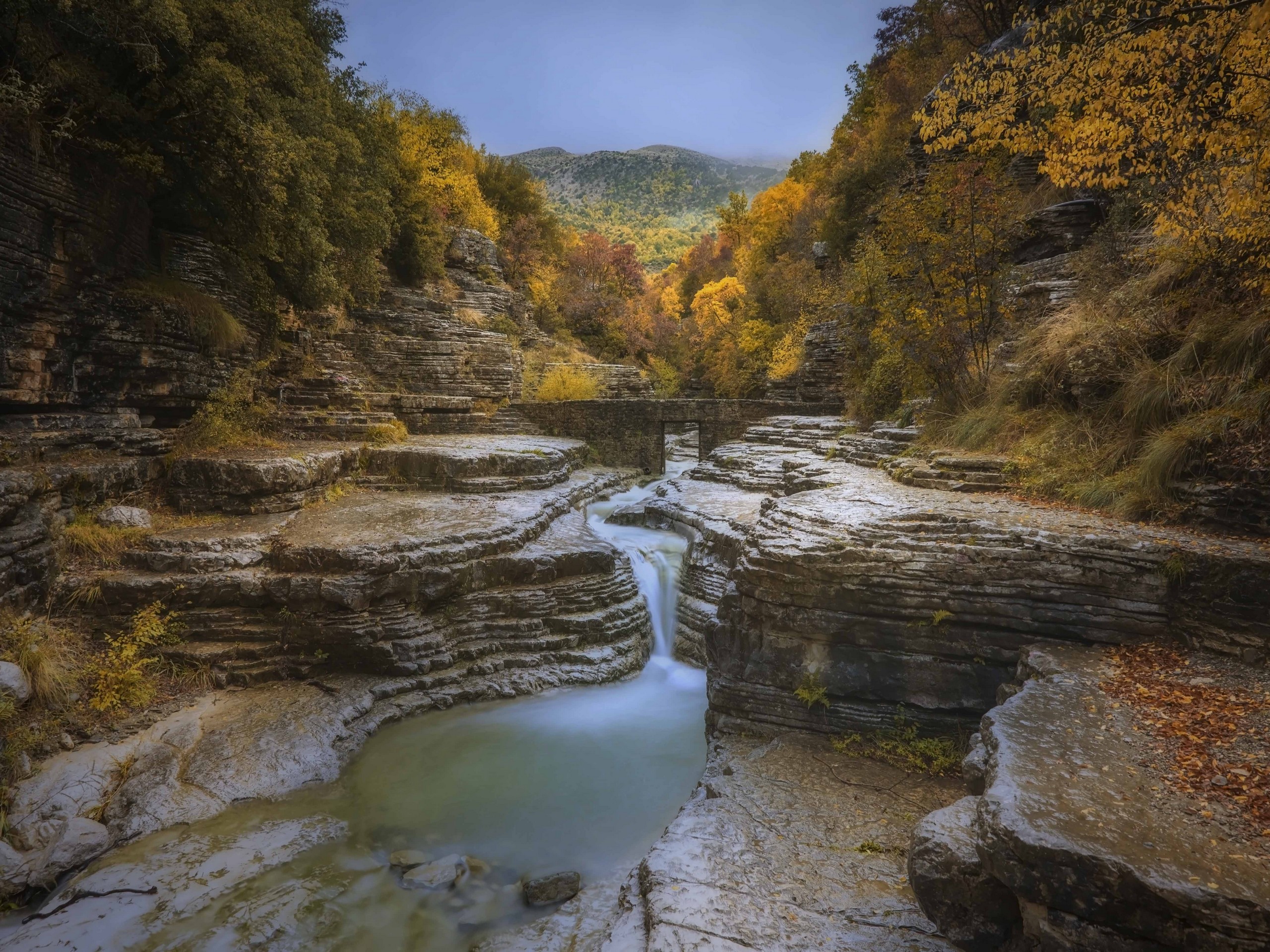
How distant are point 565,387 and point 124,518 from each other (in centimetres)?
1298

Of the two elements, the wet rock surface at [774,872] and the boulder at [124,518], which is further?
the boulder at [124,518]

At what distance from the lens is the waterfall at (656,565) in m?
9.77

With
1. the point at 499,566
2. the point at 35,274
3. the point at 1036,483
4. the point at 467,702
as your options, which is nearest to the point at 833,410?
the point at 1036,483

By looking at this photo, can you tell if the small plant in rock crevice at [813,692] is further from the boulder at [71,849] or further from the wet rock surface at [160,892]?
the boulder at [71,849]

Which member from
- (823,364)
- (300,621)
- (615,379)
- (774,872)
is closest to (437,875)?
(774,872)

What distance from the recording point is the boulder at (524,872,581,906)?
196 inches

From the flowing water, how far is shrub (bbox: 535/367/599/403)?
12511 mm

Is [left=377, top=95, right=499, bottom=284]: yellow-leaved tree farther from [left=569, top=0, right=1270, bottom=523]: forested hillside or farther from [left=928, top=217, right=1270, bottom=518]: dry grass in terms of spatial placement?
[left=928, top=217, right=1270, bottom=518]: dry grass

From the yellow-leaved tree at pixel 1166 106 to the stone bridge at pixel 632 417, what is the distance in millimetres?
12631

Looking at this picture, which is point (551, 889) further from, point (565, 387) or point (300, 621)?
point (565, 387)

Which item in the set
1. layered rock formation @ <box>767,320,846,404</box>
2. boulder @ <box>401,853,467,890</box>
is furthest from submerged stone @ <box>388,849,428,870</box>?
layered rock formation @ <box>767,320,846,404</box>

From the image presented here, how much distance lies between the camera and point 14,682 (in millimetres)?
5801

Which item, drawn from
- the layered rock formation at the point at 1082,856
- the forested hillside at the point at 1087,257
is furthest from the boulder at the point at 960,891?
the forested hillside at the point at 1087,257

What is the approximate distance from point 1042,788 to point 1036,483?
5185 millimetres
